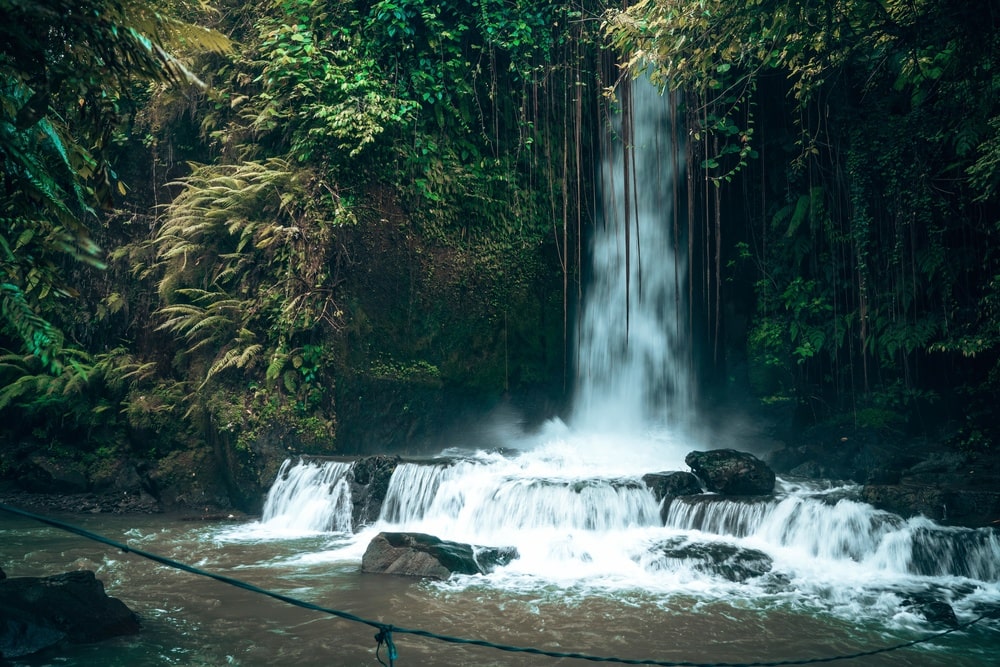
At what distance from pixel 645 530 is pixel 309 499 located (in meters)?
5.15

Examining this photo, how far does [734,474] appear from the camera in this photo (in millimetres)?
10602

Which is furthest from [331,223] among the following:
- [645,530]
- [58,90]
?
[58,90]

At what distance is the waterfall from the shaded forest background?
1.37 ft

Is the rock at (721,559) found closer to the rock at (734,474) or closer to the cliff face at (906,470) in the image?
the rock at (734,474)

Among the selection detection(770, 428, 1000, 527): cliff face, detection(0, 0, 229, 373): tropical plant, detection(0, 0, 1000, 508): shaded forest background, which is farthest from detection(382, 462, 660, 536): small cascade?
detection(0, 0, 229, 373): tropical plant

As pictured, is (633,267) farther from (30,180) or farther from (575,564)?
(30,180)

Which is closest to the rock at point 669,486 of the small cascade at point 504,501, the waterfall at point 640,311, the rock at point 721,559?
the small cascade at point 504,501

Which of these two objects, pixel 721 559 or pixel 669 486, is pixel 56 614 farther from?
pixel 669 486

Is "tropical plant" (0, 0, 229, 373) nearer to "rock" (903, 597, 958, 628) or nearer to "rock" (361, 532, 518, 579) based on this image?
"rock" (361, 532, 518, 579)

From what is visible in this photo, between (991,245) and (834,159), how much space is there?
2988mm

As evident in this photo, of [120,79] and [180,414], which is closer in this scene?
[120,79]

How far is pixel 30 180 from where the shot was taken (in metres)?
3.78

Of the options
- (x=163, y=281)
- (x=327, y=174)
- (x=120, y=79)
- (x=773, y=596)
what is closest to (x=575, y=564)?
(x=773, y=596)

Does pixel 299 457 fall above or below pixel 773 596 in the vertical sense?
above
